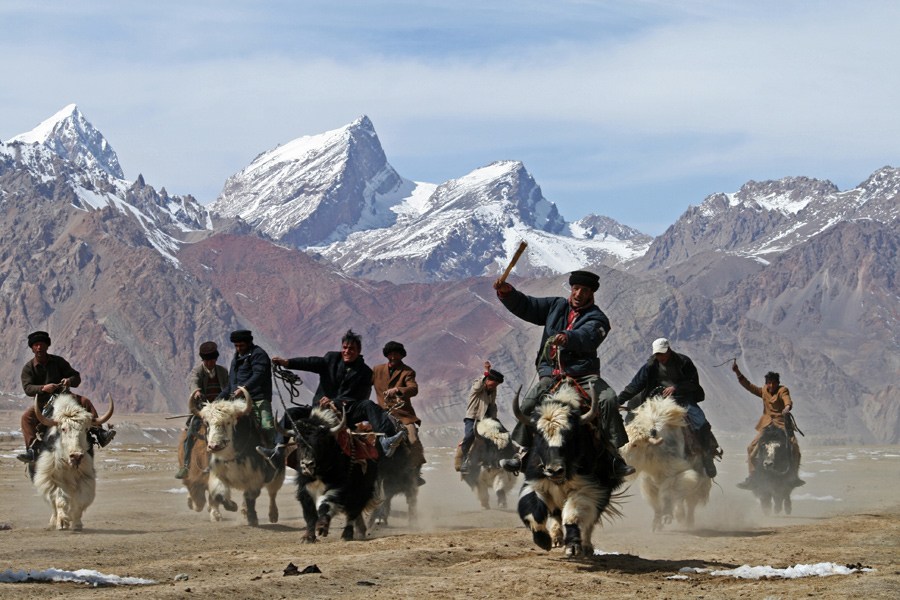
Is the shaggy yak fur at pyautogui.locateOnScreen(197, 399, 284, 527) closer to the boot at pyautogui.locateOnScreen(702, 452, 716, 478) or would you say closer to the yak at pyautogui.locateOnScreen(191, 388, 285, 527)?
the yak at pyautogui.locateOnScreen(191, 388, 285, 527)

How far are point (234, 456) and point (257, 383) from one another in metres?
0.95

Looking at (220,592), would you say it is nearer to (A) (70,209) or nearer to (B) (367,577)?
(B) (367,577)

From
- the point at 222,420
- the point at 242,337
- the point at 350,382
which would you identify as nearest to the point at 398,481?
the point at 350,382

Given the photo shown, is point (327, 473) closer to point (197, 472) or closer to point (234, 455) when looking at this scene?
point (234, 455)

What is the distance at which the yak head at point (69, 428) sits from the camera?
43.7 feet

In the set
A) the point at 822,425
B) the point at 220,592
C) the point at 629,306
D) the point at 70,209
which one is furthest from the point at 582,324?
the point at 70,209

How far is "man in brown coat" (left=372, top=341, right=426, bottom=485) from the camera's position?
1542 centimetres

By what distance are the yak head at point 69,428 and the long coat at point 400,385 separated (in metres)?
3.91

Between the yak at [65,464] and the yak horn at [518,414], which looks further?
the yak at [65,464]

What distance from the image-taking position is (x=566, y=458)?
9609 millimetres

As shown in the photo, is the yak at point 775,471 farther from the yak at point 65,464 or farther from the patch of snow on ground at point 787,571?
the yak at point 65,464

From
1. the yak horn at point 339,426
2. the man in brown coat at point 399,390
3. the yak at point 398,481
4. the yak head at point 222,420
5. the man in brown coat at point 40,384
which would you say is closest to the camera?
the yak horn at point 339,426

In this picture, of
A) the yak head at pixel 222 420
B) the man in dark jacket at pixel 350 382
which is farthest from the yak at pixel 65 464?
the man in dark jacket at pixel 350 382

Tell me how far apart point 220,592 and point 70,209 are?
648 ft
